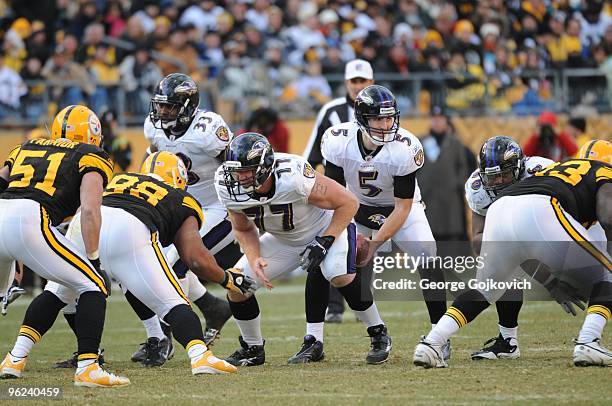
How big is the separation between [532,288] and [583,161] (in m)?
1.02

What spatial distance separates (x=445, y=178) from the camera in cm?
1290

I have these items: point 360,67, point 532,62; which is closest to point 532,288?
point 360,67

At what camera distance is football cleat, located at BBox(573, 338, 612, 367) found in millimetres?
5730

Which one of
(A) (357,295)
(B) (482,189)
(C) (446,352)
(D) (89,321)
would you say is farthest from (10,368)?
(B) (482,189)

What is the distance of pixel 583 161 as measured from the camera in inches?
243

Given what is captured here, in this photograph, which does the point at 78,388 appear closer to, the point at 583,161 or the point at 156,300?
the point at 156,300

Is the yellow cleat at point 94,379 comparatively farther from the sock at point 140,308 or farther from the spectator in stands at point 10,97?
the spectator in stands at point 10,97

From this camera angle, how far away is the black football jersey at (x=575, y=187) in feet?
19.5

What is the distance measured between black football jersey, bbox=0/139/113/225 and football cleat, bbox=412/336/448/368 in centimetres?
197

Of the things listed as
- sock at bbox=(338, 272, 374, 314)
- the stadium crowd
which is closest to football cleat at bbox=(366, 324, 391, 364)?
sock at bbox=(338, 272, 374, 314)

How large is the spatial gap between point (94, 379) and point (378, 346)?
1.78m

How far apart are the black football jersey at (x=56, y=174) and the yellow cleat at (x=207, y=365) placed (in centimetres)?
109

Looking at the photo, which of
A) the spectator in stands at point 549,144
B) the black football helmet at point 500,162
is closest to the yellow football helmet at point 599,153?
the black football helmet at point 500,162

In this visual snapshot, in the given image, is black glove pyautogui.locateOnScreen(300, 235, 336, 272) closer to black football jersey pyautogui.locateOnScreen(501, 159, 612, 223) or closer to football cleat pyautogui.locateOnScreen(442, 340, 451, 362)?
football cleat pyautogui.locateOnScreen(442, 340, 451, 362)
